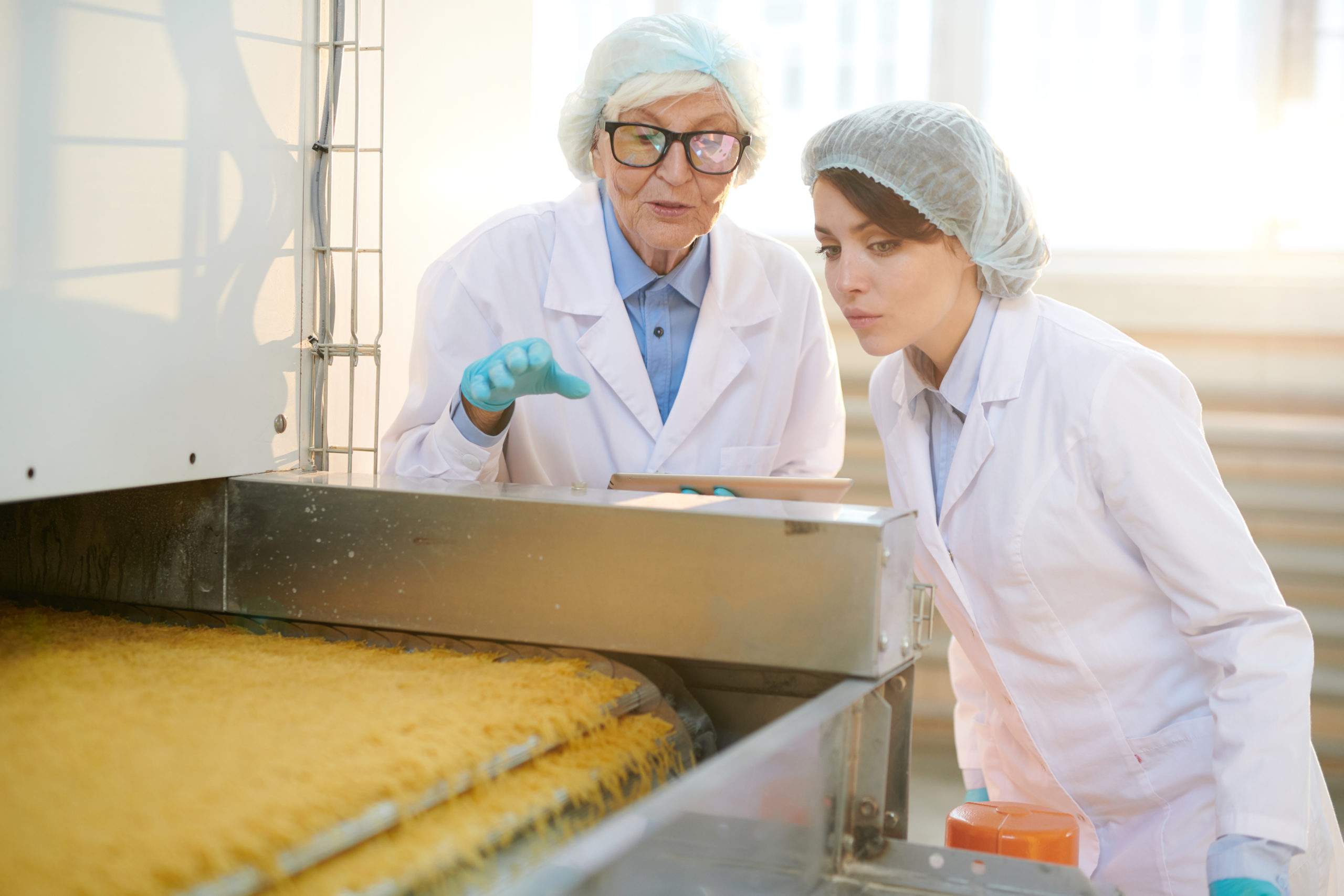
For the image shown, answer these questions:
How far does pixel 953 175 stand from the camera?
1.25 meters

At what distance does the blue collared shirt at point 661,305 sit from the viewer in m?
1.55

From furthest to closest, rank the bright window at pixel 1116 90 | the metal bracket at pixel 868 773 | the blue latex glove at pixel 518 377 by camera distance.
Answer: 1. the bright window at pixel 1116 90
2. the blue latex glove at pixel 518 377
3. the metal bracket at pixel 868 773

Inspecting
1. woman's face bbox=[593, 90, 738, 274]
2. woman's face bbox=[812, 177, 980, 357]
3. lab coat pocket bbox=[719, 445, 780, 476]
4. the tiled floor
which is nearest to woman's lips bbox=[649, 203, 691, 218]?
woman's face bbox=[593, 90, 738, 274]

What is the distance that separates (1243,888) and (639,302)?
0.98 metres

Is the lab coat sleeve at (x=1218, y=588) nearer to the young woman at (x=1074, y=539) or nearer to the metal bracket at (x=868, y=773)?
the young woman at (x=1074, y=539)

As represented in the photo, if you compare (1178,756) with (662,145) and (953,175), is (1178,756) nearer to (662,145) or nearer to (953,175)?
(953,175)

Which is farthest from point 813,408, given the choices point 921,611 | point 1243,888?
point 1243,888

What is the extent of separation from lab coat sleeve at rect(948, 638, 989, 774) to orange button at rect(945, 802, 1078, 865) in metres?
0.39

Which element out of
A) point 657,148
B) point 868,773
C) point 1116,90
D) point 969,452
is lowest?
point 868,773

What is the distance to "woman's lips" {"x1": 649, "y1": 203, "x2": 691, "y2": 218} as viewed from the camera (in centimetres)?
145

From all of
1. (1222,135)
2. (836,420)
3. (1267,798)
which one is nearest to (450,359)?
(836,420)

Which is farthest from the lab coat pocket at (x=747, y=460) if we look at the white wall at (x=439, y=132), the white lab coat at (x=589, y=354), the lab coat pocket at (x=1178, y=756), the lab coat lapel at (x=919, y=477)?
the lab coat pocket at (x=1178, y=756)

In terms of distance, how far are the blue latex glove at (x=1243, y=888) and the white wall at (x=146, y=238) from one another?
0.95 meters

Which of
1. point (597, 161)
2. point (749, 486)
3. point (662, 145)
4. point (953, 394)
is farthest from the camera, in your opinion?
point (597, 161)
